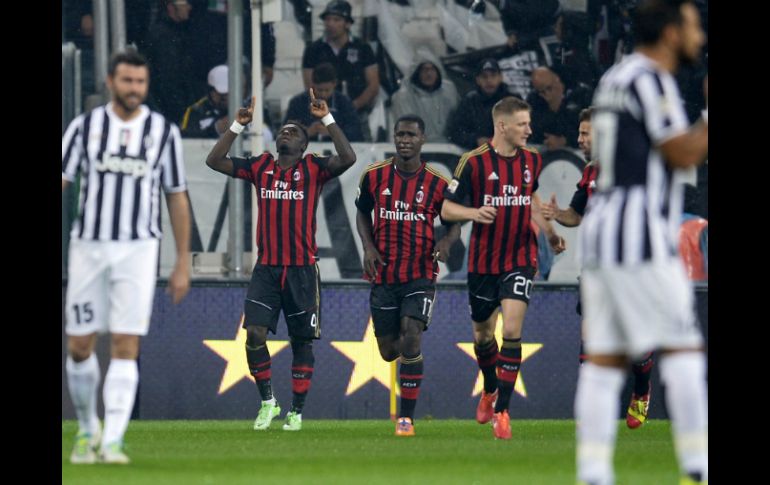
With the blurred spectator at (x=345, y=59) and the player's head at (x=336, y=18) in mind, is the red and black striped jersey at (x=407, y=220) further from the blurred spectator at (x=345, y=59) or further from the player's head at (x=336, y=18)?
the player's head at (x=336, y=18)

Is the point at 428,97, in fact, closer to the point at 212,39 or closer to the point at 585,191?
the point at 212,39

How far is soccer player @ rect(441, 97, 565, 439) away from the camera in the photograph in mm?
11047

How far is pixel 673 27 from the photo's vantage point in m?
6.14

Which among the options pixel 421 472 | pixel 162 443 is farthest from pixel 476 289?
pixel 421 472

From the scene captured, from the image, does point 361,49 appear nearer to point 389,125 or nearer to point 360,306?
point 389,125

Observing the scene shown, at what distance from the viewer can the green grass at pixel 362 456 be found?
7.88 metres

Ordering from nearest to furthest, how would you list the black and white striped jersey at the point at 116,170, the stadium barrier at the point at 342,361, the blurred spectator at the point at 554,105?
the black and white striped jersey at the point at 116,170
the stadium barrier at the point at 342,361
the blurred spectator at the point at 554,105

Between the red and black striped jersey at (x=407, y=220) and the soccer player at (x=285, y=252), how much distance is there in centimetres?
43

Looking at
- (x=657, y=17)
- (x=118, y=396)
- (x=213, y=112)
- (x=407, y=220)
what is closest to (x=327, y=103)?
(x=213, y=112)

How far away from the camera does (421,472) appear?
8.27m

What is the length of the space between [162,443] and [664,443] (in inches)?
130

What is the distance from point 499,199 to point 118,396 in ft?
13.0

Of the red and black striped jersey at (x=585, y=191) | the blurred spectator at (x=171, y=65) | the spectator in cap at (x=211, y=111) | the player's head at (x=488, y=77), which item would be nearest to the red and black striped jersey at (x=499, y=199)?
the red and black striped jersey at (x=585, y=191)

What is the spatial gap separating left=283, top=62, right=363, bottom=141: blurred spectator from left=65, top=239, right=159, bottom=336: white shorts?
236 inches
